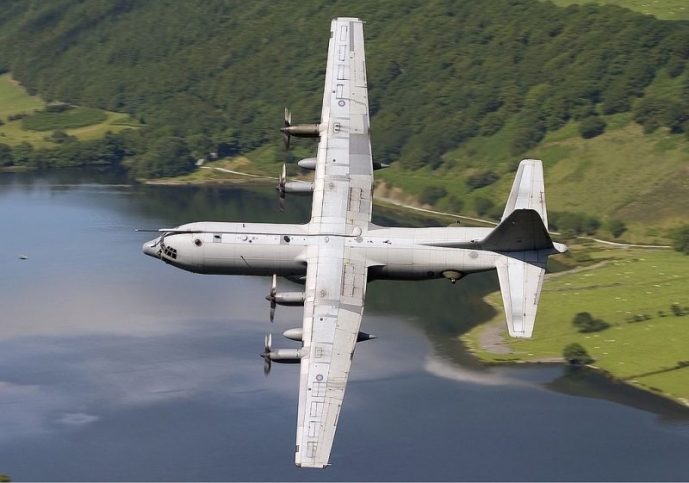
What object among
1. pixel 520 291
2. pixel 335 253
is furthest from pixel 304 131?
pixel 520 291

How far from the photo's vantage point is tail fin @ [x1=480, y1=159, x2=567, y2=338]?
382 feet

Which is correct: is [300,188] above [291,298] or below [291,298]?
above

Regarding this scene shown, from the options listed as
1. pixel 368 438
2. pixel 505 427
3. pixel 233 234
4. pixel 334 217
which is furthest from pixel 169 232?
pixel 505 427

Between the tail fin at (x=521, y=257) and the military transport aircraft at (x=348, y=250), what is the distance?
0.09 meters

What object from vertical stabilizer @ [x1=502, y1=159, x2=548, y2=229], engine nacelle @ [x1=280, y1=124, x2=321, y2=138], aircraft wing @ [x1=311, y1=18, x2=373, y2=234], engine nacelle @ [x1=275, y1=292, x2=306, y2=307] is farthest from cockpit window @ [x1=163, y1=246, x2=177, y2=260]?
vertical stabilizer @ [x1=502, y1=159, x2=548, y2=229]

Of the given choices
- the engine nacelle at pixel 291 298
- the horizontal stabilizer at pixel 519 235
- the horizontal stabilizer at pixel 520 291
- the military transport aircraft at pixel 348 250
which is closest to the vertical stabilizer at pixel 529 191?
the military transport aircraft at pixel 348 250

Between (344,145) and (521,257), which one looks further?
(344,145)

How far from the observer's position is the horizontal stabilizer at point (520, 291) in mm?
115438

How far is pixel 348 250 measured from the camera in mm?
117875

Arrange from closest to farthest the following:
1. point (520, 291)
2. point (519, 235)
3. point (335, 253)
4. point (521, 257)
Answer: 1. point (335, 253)
2. point (520, 291)
3. point (519, 235)
4. point (521, 257)

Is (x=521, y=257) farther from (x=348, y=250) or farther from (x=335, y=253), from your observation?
(x=335, y=253)

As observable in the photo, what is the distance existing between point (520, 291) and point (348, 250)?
54.4 ft

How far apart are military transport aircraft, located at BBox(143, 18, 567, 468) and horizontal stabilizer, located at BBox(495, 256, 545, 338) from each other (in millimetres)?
95

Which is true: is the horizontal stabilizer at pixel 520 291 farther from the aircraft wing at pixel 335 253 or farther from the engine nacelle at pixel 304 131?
the engine nacelle at pixel 304 131
